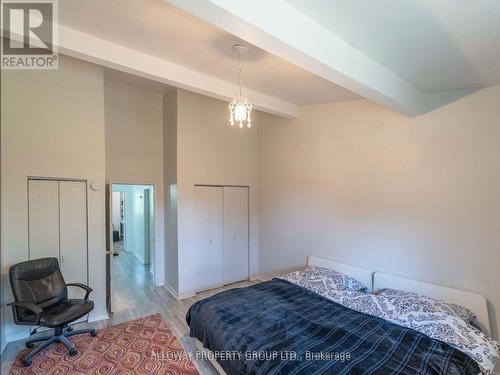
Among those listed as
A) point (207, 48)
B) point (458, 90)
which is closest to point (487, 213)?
point (458, 90)

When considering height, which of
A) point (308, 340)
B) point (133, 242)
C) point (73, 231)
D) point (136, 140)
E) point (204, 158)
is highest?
point (136, 140)

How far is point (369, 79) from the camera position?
7.77ft

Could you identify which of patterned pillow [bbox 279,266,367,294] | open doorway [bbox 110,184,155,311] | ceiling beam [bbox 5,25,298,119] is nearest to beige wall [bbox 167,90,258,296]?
open doorway [bbox 110,184,155,311]

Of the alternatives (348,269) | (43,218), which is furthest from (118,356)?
(348,269)

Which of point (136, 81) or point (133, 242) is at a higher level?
point (136, 81)

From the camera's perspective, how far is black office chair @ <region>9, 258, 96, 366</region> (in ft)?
9.21

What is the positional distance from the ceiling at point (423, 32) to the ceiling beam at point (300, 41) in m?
0.07

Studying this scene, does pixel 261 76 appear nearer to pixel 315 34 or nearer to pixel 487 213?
pixel 315 34

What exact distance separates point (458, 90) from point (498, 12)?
1.40m

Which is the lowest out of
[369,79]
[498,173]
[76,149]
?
[498,173]

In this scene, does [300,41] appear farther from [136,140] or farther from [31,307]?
[136,140]

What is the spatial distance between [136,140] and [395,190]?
4294 millimetres

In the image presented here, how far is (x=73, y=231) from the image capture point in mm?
3553

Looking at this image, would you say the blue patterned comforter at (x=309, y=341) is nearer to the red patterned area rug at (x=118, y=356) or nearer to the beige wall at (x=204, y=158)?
the red patterned area rug at (x=118, y=356)
